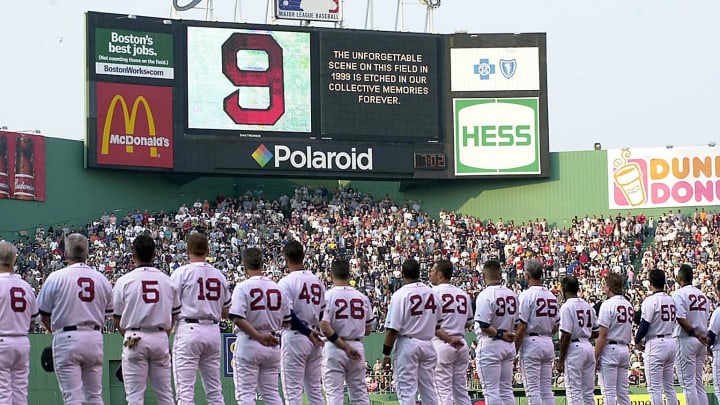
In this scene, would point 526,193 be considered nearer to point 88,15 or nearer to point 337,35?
point 337,35

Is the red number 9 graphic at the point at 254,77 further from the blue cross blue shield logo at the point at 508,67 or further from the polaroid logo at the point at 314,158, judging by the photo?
the blue cross blue shield logo at the point at 508,67

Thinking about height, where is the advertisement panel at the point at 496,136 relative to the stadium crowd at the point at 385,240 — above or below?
above

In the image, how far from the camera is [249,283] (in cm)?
1531

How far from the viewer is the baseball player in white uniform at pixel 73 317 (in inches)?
557

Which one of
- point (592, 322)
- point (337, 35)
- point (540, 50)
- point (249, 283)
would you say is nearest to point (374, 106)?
point (337, 35)

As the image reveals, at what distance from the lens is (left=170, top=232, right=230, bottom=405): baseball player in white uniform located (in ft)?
48.5

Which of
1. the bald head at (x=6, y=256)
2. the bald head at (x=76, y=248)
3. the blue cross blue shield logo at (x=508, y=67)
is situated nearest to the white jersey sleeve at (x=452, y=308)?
the bald head at (x=76, y=248)

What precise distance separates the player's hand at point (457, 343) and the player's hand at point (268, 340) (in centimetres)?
284

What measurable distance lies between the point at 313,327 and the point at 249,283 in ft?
3.91

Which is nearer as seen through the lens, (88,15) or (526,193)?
(88,15)

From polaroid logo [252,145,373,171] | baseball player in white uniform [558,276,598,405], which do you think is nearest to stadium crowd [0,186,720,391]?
polaroid logo [252,145,373,171]

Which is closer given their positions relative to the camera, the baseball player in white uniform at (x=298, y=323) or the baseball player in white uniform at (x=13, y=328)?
the baseball player in white uniform at (x=13, y=328)

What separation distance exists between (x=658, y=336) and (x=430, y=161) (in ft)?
95.7

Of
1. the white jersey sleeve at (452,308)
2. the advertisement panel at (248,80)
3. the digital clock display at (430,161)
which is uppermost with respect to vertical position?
the advertisement panel at (248,80)
